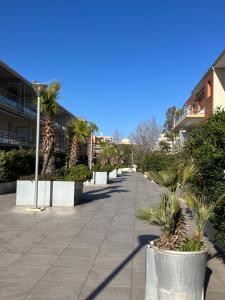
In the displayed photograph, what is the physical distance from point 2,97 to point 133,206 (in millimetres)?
19557

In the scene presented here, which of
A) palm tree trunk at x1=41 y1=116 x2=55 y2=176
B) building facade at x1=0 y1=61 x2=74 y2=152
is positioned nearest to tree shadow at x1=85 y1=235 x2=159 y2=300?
palm tree trunk at x1=41 y1=116 x2=55 y2=176

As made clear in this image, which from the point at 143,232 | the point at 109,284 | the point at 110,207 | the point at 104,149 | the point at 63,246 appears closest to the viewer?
the point at 109,284

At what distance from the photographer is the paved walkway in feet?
19.7

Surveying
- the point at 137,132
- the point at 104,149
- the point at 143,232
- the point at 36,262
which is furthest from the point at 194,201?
the point at 137,132

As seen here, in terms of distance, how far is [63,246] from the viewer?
29.3ft

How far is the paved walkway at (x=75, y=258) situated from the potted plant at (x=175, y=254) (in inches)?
24.3

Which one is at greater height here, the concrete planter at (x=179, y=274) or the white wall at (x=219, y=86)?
the white wall at (x=219, y=86)

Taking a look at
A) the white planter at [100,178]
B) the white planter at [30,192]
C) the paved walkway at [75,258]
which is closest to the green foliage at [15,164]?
the white planter at [30,192]

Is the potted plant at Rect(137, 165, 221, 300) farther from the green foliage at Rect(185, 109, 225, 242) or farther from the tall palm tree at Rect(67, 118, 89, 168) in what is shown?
the tall palm tree at Rect(67, 118, 89, 168)

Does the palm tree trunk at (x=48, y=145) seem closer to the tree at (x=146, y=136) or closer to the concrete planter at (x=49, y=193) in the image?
the concrete planter at (x=49, y=193)

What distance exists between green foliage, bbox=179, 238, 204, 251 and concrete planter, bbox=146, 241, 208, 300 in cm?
18

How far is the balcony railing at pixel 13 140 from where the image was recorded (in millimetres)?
34606

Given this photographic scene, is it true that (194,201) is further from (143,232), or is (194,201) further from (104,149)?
(104,149)

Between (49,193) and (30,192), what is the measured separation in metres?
0.68
